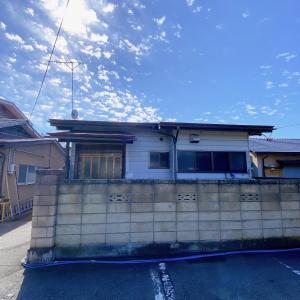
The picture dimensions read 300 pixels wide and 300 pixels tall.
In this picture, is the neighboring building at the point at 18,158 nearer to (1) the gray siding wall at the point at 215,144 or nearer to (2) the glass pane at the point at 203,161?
(1) the gray siding wall at the point at 215,144

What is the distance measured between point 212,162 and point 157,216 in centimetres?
481

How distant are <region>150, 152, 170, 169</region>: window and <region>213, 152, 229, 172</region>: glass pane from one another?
1.83 metres

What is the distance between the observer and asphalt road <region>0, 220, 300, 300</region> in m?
3.04

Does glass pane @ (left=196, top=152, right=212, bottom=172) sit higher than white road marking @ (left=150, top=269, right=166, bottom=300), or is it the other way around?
glass pane @ (left=196, top=152, right=212, bottom=172)

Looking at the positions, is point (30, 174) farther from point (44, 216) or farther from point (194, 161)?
point (44, 216)

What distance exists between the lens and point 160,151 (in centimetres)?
855

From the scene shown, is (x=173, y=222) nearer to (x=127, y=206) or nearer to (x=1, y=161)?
(x=127, y=206)

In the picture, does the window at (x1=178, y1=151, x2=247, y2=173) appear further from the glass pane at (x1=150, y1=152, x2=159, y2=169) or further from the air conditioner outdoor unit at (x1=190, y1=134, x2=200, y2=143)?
the glass pane at (x1=150, y1=152, x2=159, y2=169)

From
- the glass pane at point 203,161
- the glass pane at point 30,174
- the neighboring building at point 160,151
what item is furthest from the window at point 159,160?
the glass pane at point 30,174

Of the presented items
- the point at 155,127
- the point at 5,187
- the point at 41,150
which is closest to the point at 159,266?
the point at 155,127

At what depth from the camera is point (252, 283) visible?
334 centimetres

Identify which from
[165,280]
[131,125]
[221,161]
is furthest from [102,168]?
[165,280]

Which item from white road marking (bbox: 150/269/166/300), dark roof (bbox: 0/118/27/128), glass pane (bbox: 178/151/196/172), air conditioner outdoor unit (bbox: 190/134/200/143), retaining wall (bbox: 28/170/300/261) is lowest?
white road marking (bbox: 150/269/166/300)

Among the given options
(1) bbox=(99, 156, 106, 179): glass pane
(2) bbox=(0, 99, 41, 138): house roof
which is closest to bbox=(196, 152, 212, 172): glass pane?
(1) bbox=(99, 156, 106, 179): glass pane
